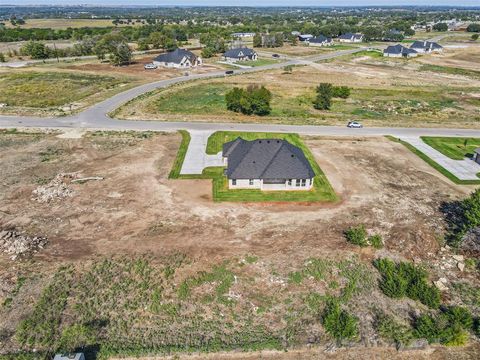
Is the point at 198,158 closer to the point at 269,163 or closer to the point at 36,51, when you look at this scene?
the point at 269,163

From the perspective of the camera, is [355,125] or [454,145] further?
[355,125]

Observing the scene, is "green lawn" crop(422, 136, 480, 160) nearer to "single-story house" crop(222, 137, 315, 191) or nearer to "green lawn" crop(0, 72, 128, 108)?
"single-story house" crop(222, 137, 315, 191)

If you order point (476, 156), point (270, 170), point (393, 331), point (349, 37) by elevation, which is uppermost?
point (349, 37)

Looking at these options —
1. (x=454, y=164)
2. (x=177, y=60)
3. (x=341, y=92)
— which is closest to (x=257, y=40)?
(x=177, y=60)

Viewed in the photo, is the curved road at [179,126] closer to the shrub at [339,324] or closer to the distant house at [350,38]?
the shrub at [339,324]

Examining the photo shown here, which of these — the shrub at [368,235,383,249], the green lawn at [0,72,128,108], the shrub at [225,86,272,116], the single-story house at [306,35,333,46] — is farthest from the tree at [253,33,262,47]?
the shrub at [368,235,383,249]
